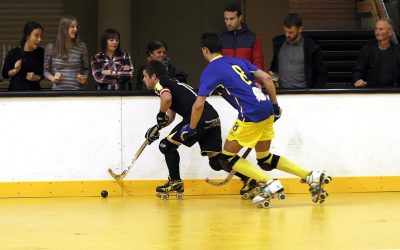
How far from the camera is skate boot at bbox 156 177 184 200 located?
31.1ft

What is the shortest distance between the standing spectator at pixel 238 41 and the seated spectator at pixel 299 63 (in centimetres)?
26

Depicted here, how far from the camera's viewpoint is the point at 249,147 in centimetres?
876

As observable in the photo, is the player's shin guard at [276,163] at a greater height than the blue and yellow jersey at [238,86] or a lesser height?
lesser

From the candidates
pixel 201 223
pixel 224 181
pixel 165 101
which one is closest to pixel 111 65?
pixel 165 101

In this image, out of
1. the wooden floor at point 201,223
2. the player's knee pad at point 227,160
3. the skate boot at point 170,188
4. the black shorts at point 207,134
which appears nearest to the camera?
the wooden floor at point 201,223

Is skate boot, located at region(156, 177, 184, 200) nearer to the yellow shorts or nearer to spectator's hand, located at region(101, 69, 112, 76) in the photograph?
the yellow shorts

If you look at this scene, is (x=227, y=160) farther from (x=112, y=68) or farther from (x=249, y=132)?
(x=112, y=68)

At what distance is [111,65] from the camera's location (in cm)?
990

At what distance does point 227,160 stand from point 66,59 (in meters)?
2.09

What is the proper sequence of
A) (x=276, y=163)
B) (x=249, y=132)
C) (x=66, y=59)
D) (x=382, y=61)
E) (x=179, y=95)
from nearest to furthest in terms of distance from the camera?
(x=249, y=132) → (x=276, y=163) → (x=179, y=95) → (x=66, y=59) → (x=382, y=61)

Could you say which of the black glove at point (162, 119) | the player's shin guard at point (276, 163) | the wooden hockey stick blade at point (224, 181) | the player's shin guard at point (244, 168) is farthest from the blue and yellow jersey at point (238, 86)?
the wooden hockey stick blade at point (224, 181)

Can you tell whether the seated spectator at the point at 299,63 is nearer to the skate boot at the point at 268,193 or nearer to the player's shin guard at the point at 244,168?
the player's shin guard at the point at 244,168

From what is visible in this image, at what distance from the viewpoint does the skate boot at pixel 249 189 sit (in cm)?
939

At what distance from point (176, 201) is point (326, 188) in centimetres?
154
